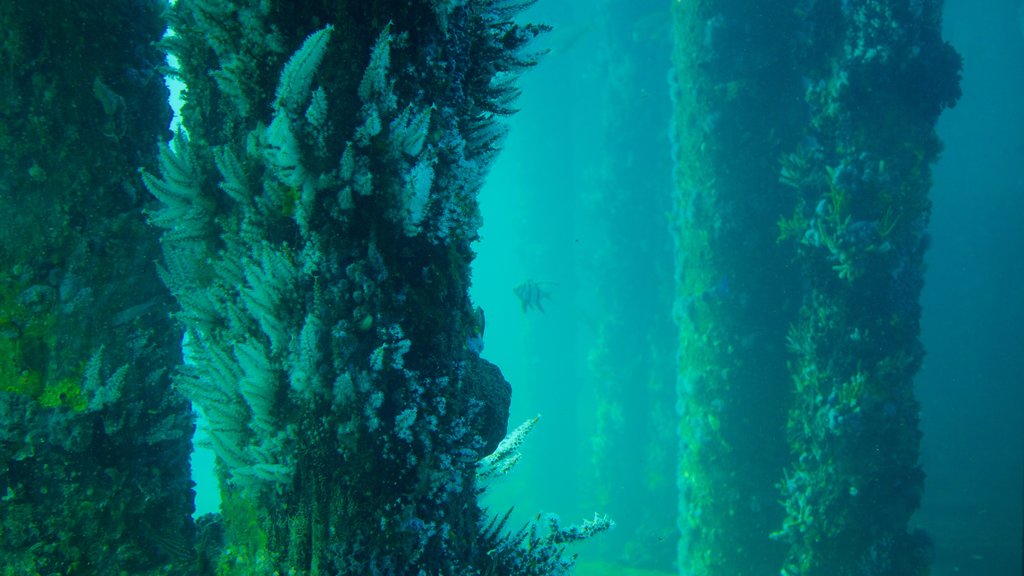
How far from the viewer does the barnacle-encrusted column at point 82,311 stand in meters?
2.32

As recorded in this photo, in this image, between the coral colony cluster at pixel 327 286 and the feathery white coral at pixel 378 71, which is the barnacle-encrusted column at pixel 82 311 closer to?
the coral colony cluster at pixel 327 286

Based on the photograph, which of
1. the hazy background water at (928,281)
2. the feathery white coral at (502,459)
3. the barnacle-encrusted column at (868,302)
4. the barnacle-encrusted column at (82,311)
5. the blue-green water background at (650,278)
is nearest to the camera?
the barnacle-encrusted column at (82,311)

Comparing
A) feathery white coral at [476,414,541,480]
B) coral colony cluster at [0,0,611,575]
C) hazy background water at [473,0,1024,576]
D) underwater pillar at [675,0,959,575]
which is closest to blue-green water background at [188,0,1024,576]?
hazy background water at [473,0,1024,576]

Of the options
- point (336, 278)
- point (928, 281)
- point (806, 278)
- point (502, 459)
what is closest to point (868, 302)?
point (806, 278)

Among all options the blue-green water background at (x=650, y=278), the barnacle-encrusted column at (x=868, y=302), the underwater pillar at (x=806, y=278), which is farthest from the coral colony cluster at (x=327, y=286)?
the blue-green water background at (x=650, y=278)

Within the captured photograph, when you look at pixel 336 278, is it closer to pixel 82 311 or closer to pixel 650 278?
pixel 82 311

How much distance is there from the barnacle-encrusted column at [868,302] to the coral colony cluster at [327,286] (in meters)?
8.27

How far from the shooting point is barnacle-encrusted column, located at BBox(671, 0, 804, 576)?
10008mm

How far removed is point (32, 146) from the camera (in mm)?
2381

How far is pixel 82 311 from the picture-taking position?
8.27 feet

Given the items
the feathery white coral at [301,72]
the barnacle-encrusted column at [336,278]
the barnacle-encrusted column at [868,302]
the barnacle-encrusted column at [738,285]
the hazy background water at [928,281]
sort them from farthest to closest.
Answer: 1. the hazy background water at [928,281]
2. the barnacle-encrusted column at [738,285]
3. the barnacle-encrusted column at [868,302]
4. the barnacle-encrusted column at [336,278]
5. the feathery white coral at [301,72]

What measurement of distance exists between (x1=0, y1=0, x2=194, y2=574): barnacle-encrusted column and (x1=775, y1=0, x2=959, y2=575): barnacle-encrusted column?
9.32 metres

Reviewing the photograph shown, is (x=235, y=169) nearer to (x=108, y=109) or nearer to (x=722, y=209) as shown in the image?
(x=108, y=109)

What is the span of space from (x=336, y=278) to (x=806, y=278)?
31.5 feet
